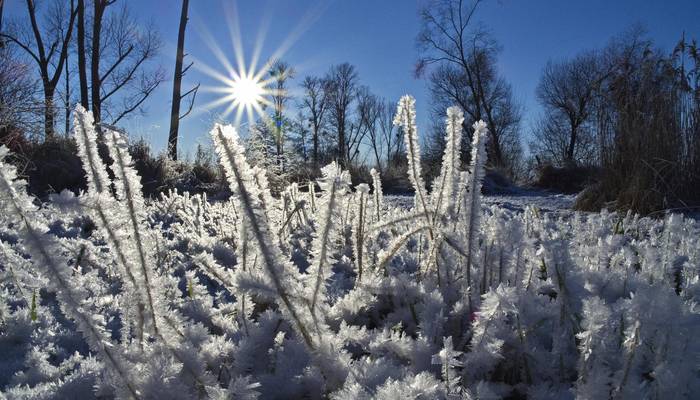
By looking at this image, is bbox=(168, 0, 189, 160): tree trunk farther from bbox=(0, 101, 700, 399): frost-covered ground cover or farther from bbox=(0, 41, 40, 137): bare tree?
bbox=(0, 101, 700, 399): frost-covered ground cover

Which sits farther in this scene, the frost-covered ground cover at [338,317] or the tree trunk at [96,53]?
the tree trunk at [96,53]

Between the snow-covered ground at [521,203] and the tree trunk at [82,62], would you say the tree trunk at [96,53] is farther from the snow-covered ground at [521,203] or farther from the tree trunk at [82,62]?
the snow-covered ground at [521,203]

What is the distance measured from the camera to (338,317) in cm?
118

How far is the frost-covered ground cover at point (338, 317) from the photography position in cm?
68

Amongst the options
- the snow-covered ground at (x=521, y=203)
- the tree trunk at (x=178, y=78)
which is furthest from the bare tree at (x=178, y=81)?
the snow-covered ground at (x=521, y=203)

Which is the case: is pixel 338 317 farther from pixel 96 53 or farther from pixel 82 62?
pixel 82 62

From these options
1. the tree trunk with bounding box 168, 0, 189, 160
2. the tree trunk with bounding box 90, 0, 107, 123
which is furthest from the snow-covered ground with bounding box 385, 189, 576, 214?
the tree trunk with bounding box 90, 0, 107, 123

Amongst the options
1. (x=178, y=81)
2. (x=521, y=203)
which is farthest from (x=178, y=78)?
(x=521, y=203)

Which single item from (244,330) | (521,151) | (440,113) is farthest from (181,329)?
(521,151)

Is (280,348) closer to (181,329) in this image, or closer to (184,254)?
(181,329)

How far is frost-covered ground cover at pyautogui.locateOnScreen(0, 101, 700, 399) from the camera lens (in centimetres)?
68

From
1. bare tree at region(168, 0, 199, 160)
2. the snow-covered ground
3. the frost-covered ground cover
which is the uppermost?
bare tree at region(168, 0, 199, 160)

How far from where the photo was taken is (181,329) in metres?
0.97

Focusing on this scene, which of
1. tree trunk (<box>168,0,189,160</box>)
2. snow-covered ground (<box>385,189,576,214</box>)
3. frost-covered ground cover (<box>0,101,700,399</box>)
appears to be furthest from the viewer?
tree trunk (<box>168,0,189,160</box>)
